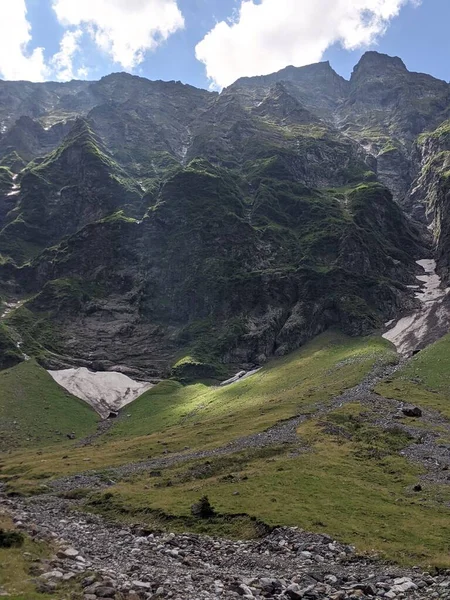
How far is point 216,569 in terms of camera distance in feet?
100

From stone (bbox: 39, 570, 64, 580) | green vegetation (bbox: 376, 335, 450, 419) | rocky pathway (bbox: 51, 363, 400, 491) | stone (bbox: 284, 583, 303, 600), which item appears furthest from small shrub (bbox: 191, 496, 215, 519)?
green vegetation (bbox: 376, 335, 450, 419)

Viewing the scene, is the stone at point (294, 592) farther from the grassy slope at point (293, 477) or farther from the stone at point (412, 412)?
the stone at point (412, 412)

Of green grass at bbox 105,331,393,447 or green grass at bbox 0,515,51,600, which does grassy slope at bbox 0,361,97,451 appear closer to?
green grass at bbox 105,331,393,447

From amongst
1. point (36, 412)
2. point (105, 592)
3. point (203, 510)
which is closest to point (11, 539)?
point (105, 592)

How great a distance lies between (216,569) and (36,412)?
125 meters

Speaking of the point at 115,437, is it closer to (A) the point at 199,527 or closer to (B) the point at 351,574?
(A) the point at 199,527

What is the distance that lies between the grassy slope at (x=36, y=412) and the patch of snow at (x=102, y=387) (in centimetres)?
504

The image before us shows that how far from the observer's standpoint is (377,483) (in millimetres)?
56469

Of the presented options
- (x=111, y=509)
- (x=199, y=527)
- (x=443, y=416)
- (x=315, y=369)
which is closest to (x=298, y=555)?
(x=199, y=527)

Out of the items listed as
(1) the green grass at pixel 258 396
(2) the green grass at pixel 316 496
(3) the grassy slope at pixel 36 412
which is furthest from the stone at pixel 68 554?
(3) the grassy slope at pixel 36 412

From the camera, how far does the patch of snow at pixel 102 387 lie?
166750 millimetres

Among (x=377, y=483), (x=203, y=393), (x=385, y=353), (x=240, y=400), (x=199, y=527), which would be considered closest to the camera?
(x=199, y=527)

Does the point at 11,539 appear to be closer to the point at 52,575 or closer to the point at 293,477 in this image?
the point at 52,575

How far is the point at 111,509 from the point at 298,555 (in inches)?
946
